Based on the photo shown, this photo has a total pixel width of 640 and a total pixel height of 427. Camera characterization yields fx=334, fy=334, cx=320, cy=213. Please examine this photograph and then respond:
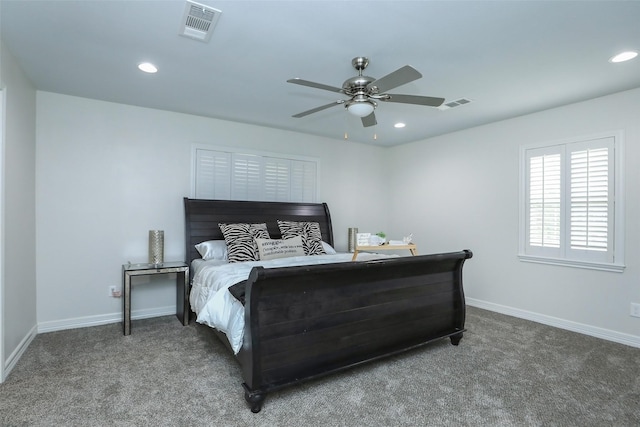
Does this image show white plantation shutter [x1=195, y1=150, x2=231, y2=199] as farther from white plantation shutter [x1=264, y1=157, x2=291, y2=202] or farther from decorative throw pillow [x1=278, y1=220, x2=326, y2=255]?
decorative throw pillow [x1=278, y1=220, x2=326, y2=255]

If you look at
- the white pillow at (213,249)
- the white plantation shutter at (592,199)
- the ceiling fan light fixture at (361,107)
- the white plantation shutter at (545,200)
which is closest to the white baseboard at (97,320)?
the white pillow at (213,249)

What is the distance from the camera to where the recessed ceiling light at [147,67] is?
2.86 meters

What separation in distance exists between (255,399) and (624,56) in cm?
371

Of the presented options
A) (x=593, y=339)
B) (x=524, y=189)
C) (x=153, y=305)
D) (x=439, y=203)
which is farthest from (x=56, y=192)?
(x=593, y=339)

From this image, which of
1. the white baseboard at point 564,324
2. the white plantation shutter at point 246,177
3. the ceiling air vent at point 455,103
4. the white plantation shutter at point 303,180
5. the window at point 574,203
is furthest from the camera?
the white plantation shutter at point 303,180

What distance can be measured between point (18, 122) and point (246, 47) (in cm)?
211

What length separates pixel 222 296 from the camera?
2.51 metres

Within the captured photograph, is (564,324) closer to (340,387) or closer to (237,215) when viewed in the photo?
(340,387)

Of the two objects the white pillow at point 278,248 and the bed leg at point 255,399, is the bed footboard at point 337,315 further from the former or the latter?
the white pillow at point 278,248

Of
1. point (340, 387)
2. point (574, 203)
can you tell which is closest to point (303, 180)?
point (340, 387)

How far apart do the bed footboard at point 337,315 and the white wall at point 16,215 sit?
76.5 inches

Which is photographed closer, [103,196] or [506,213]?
[103,196]

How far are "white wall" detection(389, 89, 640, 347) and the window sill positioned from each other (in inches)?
2.3

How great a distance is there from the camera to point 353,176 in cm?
570
